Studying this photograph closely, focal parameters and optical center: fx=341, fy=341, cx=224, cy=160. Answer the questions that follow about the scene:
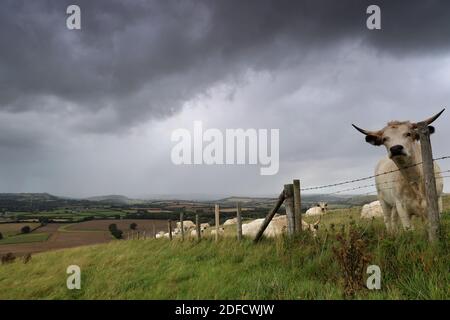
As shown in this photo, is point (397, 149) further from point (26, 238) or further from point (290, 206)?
point (26, 238)

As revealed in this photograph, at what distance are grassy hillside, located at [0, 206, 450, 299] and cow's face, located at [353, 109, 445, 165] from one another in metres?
1.58

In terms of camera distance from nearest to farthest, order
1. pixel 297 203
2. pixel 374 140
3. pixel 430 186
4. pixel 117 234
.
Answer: pixel 430 186 < pixel 374 140 < pixel 297 203 < pixel 117 234

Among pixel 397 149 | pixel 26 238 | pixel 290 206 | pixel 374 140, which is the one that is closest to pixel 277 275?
pixel 290 206

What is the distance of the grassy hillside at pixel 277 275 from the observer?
15.4 ft

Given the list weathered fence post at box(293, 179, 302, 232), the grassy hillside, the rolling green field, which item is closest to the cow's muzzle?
the grassy hillside

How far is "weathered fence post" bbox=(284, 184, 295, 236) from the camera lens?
8.95 meters

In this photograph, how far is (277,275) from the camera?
5.93 meters

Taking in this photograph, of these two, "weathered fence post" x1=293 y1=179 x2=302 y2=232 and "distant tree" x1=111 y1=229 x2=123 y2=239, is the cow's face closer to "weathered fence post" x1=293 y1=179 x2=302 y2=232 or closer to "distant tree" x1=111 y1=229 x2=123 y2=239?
"weathered fence post" x1=293 y1=179 x2=302 y2=232

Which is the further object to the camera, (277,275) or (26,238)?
(26,238)

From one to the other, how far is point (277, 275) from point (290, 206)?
3275 millimetres

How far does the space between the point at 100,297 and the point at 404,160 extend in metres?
6.75
